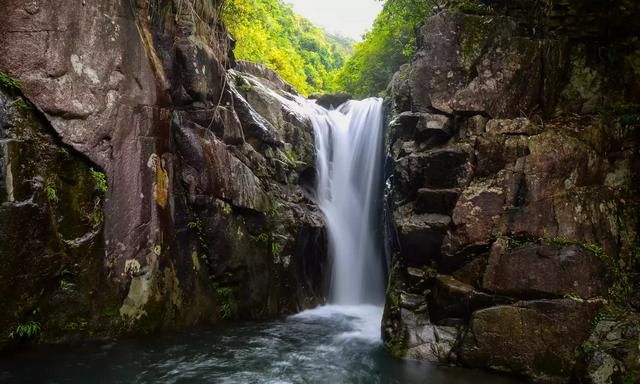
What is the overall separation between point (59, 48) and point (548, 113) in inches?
357

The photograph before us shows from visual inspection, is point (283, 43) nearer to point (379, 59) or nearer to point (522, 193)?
point (379, 59)

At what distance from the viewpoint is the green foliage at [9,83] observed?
6555mm

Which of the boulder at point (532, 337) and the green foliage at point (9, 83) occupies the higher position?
the green foliage at point (9, 83)

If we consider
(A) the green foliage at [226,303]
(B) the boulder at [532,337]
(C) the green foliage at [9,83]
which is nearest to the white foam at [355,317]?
(A) the green foliage at [226,303]

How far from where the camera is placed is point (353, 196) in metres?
13.6

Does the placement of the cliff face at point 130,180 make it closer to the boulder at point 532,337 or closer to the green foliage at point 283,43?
the green foliage at point 283,43

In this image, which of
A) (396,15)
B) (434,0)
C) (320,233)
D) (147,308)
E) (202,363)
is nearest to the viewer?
(202,363)

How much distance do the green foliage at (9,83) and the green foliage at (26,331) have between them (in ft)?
12.2

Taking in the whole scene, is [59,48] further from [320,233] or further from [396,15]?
[396,15]

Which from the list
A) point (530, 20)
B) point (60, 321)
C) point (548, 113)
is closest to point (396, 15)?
point (530, 20)

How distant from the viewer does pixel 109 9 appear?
7770 mm

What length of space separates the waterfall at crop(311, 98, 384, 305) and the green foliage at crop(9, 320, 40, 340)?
760cm

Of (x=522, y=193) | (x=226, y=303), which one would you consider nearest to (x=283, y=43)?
(x=226, y=303)

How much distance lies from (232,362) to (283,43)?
2798cm
